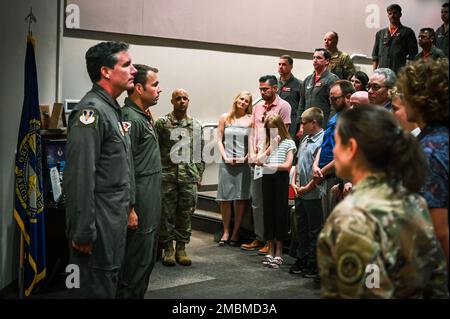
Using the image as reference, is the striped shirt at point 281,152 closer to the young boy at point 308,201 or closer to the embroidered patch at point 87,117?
the young boy at point 308,201

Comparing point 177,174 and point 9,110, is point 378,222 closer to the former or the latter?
point 9,110

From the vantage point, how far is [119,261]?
3.05 m

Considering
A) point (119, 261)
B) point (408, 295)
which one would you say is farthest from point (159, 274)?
point (408, 295)

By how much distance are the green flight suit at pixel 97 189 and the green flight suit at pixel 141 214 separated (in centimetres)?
44

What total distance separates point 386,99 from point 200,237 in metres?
3.06

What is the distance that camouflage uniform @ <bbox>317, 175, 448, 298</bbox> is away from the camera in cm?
172

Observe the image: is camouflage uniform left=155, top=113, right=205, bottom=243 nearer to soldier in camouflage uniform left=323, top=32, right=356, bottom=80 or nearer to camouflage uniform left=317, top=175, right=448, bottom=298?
soldier in camouflage uniform left=323, top=32, right=356, bottom=80

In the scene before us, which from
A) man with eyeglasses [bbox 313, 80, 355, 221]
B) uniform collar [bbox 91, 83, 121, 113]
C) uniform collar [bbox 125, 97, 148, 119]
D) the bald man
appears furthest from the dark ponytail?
man with eyeglasses [bbox 313, 80, 355, 221]

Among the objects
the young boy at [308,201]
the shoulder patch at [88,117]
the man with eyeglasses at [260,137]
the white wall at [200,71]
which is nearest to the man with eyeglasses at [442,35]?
the man with eyeglasses at [260,137]

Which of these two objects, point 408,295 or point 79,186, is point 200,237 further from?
point 408,295

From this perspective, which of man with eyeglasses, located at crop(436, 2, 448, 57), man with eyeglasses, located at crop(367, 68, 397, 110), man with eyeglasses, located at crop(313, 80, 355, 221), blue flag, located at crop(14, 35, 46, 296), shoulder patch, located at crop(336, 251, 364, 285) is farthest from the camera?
man with eyeglasses, located at crop(436, 2, 448, 57)

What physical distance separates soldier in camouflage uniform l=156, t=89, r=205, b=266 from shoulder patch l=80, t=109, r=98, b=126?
269 centimetres

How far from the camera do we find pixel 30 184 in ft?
14.7

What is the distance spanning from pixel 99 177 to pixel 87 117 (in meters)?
0.29
